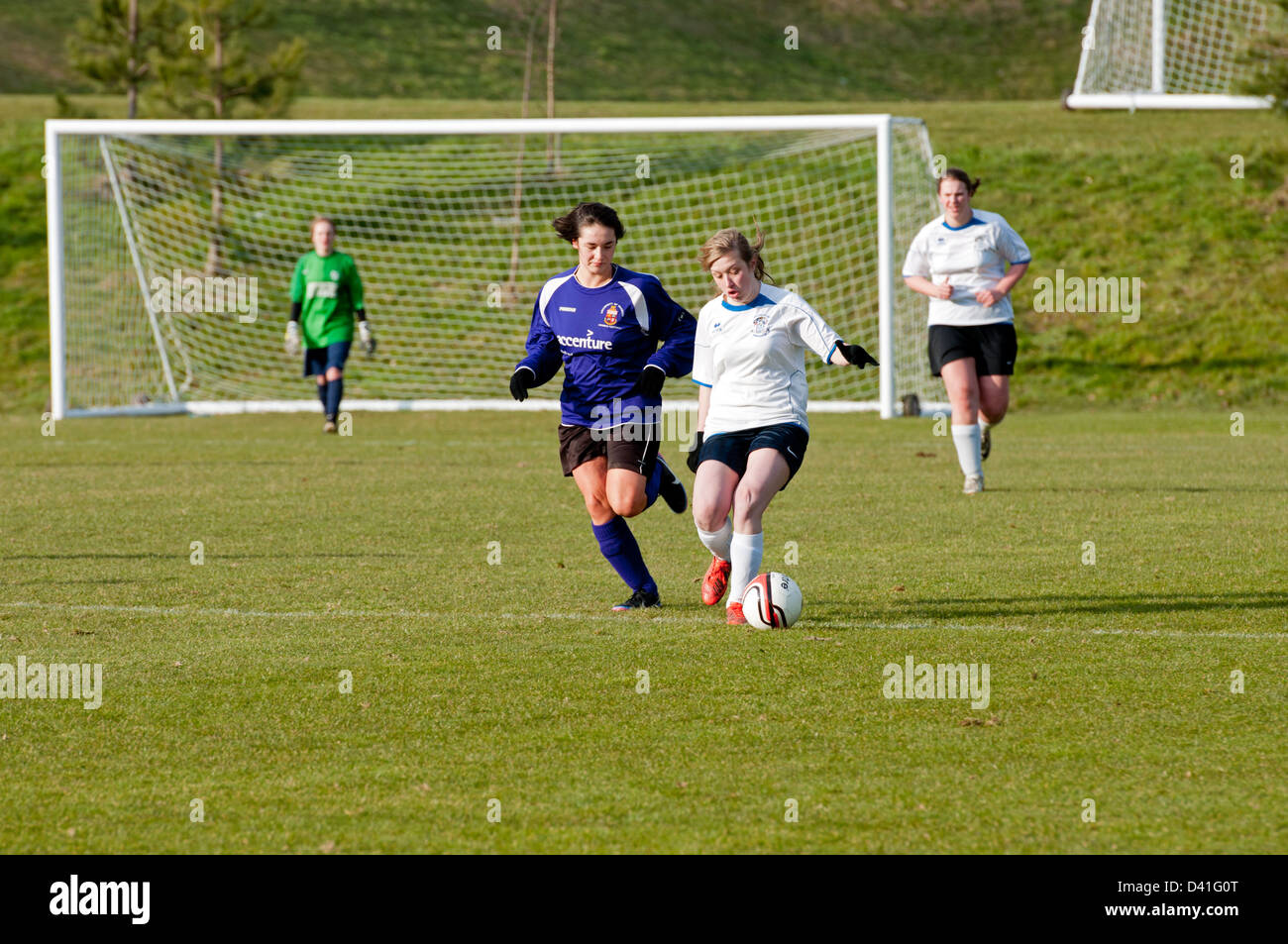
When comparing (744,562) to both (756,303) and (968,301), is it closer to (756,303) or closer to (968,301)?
(756,303)

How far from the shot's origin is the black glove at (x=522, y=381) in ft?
23.5

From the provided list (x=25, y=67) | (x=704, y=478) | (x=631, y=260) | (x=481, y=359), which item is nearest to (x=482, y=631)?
(x=704, y=478)

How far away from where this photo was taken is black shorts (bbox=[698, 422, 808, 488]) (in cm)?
711

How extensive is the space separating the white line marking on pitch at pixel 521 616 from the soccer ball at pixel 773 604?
21 centimetres

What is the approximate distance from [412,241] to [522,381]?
18.1 metres

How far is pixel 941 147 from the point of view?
26.5 meters

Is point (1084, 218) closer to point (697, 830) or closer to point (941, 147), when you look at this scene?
point (941, 147)

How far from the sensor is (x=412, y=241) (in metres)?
24.8

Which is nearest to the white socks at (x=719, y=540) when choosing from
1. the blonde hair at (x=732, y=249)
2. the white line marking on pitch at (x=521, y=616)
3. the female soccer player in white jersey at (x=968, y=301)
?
the white line marking on pitch at (x=521, y=616)

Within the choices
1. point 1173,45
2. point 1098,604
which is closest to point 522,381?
point 1098,604

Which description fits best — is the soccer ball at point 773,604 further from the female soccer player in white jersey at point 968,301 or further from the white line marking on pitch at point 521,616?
the female soccer player in white jersey at point 968,301

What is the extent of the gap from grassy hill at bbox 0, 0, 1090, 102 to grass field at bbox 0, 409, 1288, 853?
111 feet

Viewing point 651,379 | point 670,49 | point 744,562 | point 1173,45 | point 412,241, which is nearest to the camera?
point 744,562

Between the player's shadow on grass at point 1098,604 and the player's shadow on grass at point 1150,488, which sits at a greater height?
the player's shadow on grass at point 1150,488
